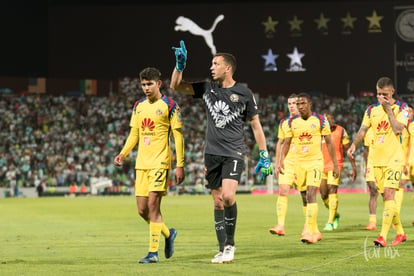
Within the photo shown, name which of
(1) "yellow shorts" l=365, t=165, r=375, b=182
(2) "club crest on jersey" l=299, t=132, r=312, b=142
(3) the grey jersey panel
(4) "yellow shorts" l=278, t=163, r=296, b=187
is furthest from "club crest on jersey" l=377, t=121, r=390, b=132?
(1) "yellow shorts" l=365, t=165, r=375, b=182

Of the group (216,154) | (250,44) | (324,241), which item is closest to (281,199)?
(324,241)

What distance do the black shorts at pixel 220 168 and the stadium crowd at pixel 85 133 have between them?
2957cm

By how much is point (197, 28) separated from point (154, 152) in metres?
38.3

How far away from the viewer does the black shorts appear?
353 inches

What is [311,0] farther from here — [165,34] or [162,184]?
[162,184]

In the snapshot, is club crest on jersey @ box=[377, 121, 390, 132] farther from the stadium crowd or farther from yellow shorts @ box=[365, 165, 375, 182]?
the stadium crowd

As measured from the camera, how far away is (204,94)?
30.1ft

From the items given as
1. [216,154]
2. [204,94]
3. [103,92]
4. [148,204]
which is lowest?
[148,204]

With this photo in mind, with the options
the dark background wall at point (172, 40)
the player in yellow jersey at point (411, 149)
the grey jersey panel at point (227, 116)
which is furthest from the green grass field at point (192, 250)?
the dark background wall at point (172, 40)

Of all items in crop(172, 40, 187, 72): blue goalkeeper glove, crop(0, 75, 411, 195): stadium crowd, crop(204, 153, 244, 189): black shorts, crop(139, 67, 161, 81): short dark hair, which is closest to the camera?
crop(172, 40, 187, 72): blue goalkeeper glove

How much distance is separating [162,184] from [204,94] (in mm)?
1232

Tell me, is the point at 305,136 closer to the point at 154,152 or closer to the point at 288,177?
the point at 288,177

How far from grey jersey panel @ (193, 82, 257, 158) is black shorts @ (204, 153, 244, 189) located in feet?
0.21

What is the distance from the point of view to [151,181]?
922 cm
